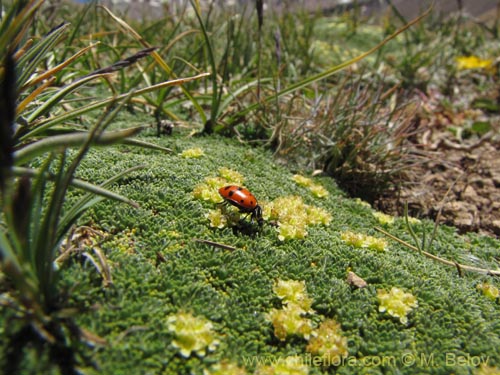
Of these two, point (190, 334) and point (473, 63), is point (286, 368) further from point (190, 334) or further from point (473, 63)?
point (473, 63)

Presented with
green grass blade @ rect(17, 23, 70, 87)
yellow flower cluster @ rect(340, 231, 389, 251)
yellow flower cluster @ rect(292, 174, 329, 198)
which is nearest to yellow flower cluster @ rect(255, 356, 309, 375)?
yellow flower cluster @ rect(340, 231, 389, 251)

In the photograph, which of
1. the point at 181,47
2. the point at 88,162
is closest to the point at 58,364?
the point at 88,162

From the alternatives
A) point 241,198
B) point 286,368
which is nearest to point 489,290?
point 286,368

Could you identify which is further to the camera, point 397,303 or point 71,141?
point 397,303

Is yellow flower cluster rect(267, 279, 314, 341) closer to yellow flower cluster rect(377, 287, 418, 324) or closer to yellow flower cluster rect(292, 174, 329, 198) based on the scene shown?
yellow flower cluster rect(377, 287, 418, 324)

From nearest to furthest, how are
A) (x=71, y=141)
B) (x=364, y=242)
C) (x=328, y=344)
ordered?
(x=71, y=141), (x=328, y=344), (x=364, y=242)

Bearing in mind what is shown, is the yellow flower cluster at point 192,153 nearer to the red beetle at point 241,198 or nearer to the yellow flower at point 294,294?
the red beetle at point 241,198

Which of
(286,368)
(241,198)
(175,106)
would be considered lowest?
(286,368)
